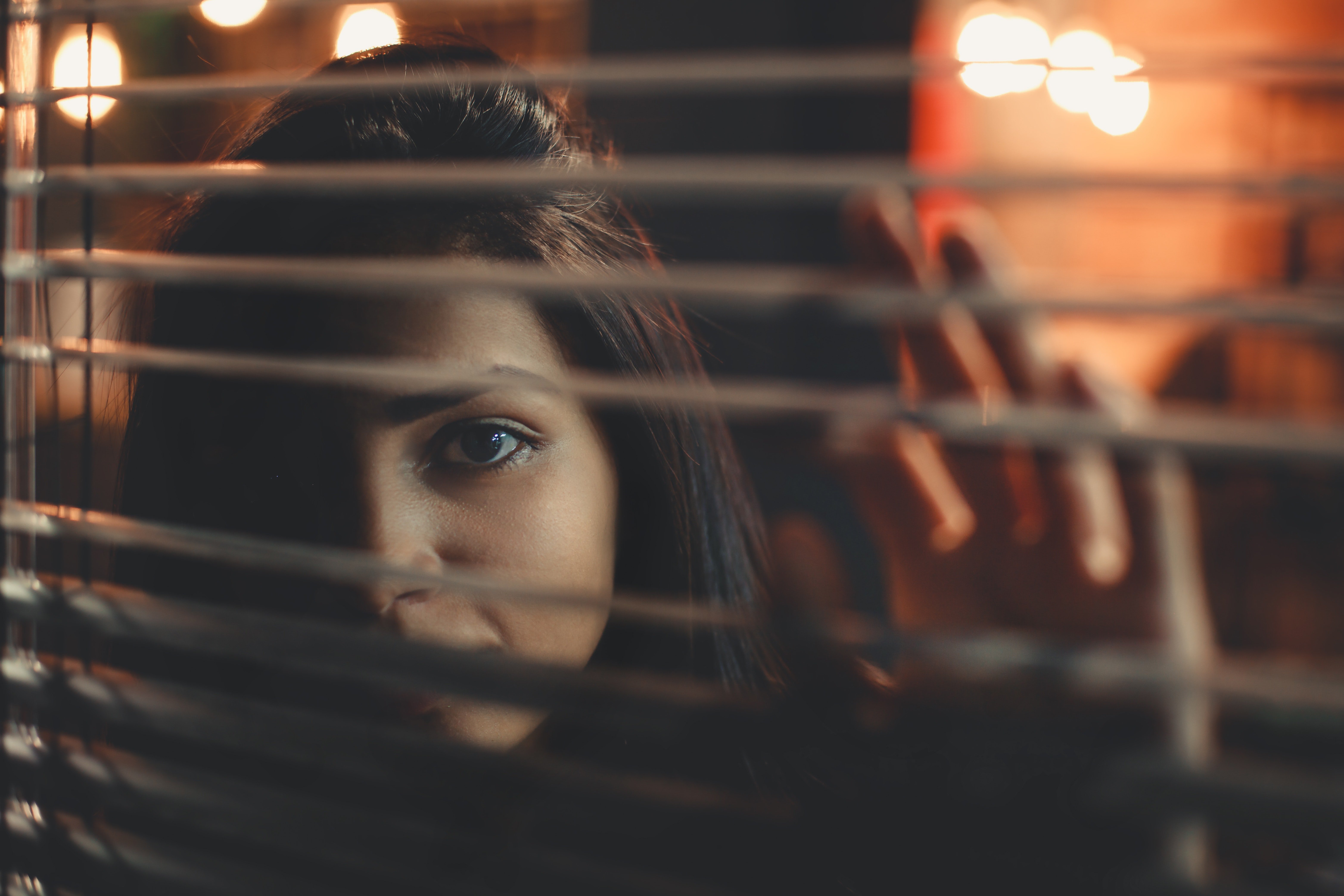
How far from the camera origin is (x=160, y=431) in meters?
0.99

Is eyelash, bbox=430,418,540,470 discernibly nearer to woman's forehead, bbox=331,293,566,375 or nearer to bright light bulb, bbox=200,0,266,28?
woman's forehead, bbox=331,293,566,375

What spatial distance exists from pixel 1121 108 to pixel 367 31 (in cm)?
247

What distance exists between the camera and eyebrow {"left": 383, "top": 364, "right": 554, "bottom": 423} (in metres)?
0.78

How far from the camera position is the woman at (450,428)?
80 centimetres

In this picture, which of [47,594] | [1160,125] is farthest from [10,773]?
[1160,125]

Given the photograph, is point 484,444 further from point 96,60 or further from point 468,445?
point 96,60

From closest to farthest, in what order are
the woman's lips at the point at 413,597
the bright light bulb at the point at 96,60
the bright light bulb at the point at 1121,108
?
the woman's lips at the point at 413,597, the bright light bulb at the point at 96,60, the bright light bulb at the point at 1121,108

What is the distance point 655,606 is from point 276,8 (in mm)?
496

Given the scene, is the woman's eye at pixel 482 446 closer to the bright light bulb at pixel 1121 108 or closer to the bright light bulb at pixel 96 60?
the bright light bulb at pixel 96 60

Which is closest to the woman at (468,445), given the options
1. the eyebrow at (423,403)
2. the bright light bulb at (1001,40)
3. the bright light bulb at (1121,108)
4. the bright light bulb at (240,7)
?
the eyebrow at (423,403)

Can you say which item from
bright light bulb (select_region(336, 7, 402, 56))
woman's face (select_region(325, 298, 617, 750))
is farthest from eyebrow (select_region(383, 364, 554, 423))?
bright light bulb (select_region(336, 7, 402, 56))

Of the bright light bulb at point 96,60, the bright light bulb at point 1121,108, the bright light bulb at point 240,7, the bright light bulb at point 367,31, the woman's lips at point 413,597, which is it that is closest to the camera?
the bright light bulb at point 240,7

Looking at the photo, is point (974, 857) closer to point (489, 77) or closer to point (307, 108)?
point (489, 77)

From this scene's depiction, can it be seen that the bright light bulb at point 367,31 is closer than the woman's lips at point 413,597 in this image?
No
